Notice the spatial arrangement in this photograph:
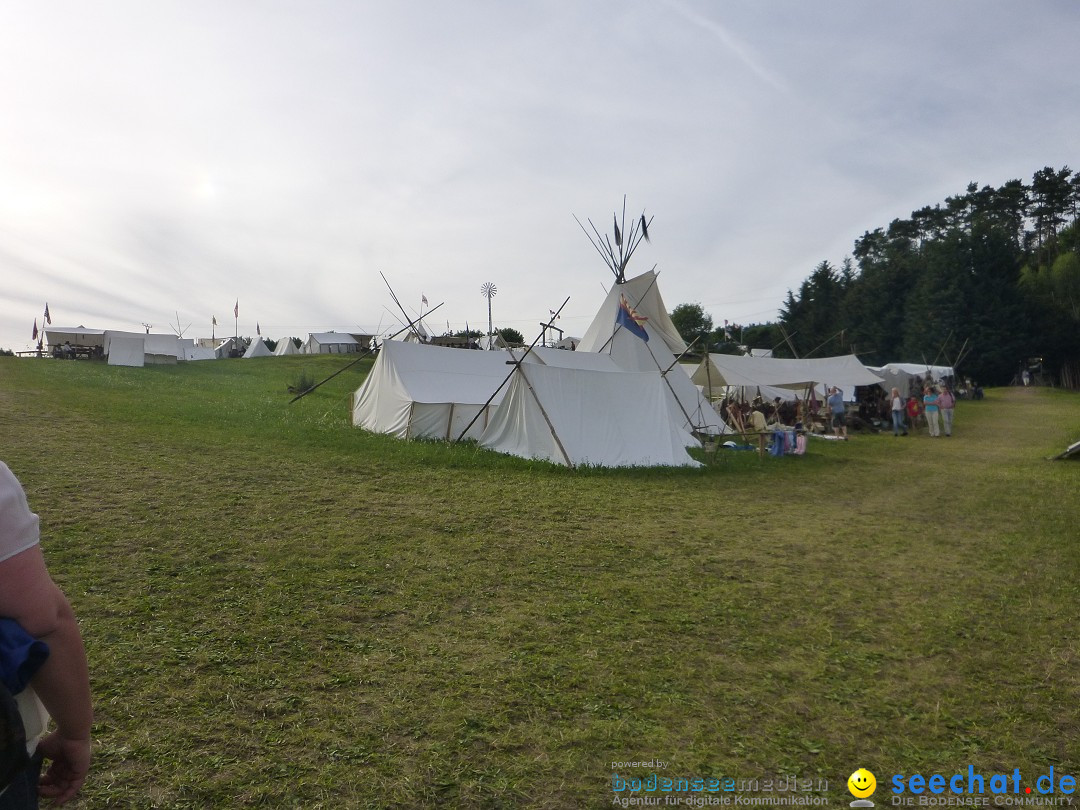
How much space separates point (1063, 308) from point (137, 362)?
4477 cm

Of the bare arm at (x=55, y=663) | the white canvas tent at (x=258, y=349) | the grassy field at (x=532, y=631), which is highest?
the white canvas tent at (x=258, y=349)

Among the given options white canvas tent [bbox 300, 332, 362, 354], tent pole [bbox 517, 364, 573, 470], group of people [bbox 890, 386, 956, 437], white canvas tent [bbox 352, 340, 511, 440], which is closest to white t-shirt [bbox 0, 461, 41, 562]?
tent pole [bbox 517, 364, 573, 470]

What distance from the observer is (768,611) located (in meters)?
4.02

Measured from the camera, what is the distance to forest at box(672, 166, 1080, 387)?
34844mm

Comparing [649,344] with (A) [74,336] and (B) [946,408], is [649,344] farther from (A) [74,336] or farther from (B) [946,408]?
(A) [74,336]

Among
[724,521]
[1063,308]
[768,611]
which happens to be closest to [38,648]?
[768,611]

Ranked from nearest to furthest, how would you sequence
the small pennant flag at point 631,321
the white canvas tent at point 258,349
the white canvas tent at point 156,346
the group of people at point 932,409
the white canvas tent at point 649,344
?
the white canvas tent at point 649,344
the group of people at point 932,409
the small pennant flag at point 631,321
the white canvas tent at point 156,346
the white canvas tent at point 258,349

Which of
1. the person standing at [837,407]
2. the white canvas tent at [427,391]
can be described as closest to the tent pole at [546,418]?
the white canvas tent at [427,391]

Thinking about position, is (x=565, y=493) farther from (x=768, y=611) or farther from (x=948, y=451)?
(x=948, y=451)

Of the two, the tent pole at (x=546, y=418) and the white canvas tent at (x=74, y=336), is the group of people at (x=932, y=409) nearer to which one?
the tent pole at (x=546, y=418)

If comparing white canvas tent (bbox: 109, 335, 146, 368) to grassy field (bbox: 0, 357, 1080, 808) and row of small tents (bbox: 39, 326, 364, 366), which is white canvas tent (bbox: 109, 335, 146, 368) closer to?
row of small tents (bbox: 39, 326, 364, 366)

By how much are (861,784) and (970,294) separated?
39660mm

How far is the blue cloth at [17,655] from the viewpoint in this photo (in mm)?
1051

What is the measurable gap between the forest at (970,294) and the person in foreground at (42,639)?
29.6m
